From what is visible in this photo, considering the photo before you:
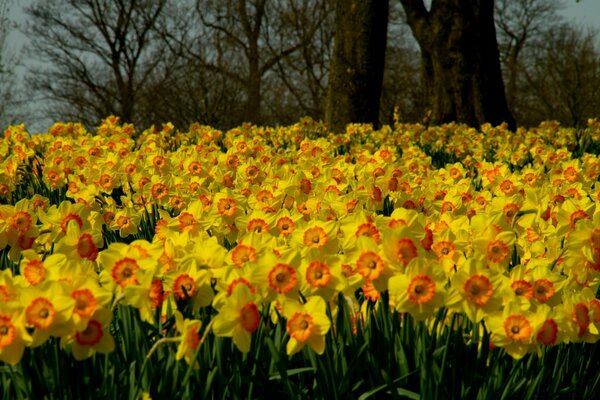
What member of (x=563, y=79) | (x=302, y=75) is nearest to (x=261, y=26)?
(x=302, y=75)

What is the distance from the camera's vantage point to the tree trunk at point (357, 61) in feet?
32.7

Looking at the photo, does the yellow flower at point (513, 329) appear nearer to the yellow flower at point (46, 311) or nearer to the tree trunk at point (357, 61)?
the yellow flower at point (46, 311)

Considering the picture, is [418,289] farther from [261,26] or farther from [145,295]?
[261,26]

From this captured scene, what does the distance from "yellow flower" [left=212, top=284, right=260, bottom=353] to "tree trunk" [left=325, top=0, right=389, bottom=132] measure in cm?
865

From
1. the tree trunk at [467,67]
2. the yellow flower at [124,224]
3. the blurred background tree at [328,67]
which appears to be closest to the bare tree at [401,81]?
the blurred background tree at [328,67]

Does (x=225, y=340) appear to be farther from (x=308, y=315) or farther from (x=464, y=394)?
(x=464, y=394)

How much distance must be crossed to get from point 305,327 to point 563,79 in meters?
36.6

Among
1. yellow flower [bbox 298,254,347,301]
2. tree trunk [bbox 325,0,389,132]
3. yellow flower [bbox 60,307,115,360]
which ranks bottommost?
yellow flower [bbox 60,307,115,360]

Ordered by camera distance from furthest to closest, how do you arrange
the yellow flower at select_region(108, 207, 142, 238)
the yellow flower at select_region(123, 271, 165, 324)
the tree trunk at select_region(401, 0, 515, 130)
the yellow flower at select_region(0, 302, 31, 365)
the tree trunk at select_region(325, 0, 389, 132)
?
the tree trunk at select_region(401, 0, 515, 130)
the tree trunk at select_region(325, 0, 389, 132)
the yellow flower at select_region(108, 207, 142, 238)
the yellow flower at select_region(123, 271, 165, 324)
the yellow flower at select_region(0, 302, 31, 365)

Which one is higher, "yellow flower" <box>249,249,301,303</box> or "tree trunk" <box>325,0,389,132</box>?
"tree trunk" <box>325,0,389,132</box>

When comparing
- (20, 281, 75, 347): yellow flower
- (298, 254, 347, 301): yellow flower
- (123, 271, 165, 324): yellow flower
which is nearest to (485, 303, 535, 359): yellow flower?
(298, 254, 347, 301): yellow flower

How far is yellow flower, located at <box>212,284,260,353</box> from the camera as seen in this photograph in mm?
1710

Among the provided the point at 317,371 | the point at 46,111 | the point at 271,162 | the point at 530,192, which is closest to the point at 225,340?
the point at 317,371

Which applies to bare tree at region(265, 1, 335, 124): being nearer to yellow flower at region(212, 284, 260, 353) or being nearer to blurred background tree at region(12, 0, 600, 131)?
blurred background tree at region(12, 0, 600, 131)
